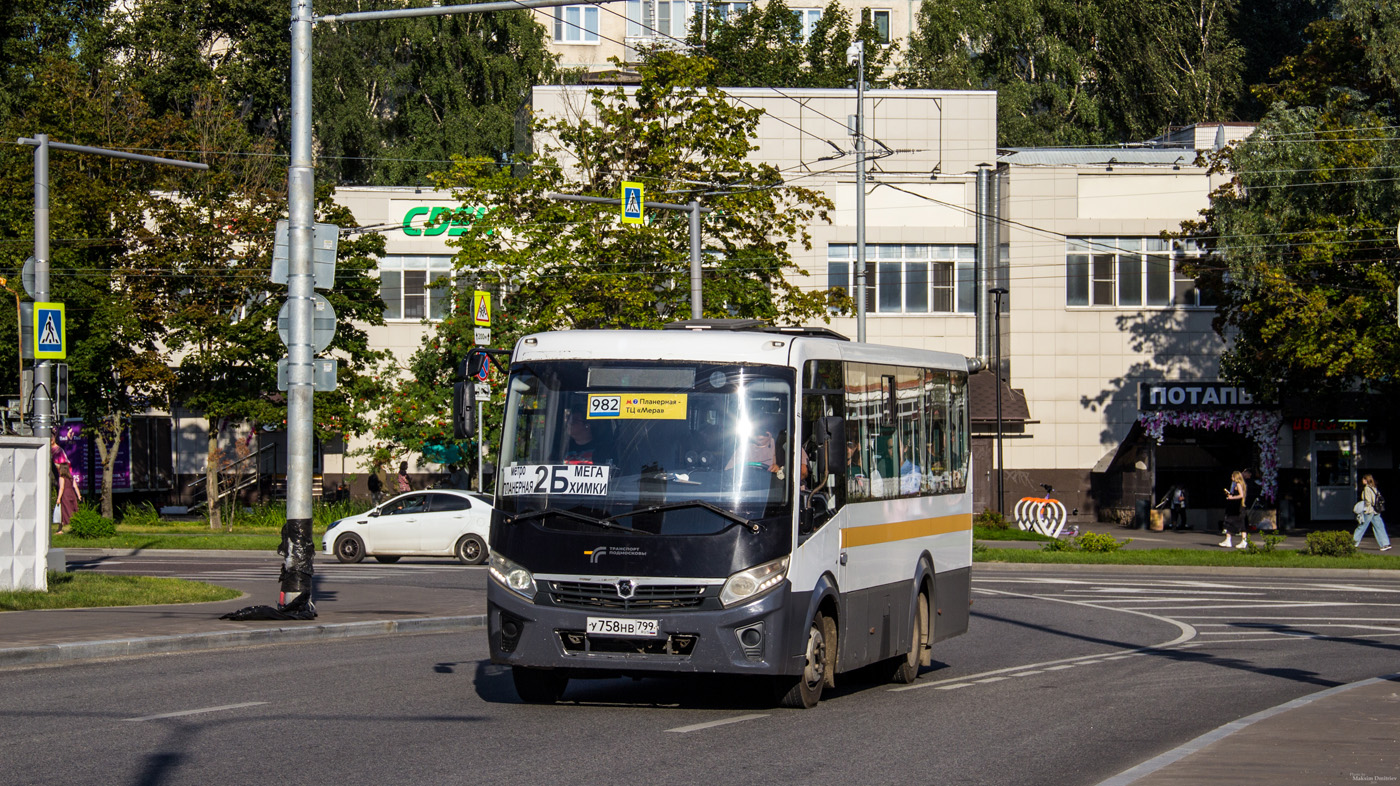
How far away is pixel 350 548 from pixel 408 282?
78.3ft

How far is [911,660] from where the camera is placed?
1407 centimetres

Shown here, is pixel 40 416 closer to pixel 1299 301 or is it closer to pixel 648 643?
pixel 648 643

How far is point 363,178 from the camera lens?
6812 centimetres

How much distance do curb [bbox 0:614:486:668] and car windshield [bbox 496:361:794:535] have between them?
16.5ft

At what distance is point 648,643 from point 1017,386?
135 ft

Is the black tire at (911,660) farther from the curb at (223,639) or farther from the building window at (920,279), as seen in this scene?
the building window at (920,279)

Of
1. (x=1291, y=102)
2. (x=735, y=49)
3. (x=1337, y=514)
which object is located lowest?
(x=1337, y=514)

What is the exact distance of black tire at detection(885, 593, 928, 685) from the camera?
1405 cm

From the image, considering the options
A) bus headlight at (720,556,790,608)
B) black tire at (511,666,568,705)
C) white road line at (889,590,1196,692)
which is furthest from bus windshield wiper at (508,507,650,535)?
white road line at (889,590,1196,692)

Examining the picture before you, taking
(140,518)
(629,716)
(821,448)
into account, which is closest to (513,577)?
(629,716)

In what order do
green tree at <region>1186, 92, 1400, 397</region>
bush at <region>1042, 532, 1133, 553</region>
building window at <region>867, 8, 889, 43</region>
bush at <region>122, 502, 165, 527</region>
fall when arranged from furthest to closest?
1. building window at <region>867, 8, 889, 43</region>
2. bush at <region>122, 502, 165, 527</region>
3. green tree at <region>1186, 92, 1400, 397</region>
4. bush at <region>1042, 532, 1133, 553</region>

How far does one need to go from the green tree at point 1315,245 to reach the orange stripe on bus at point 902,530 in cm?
2483

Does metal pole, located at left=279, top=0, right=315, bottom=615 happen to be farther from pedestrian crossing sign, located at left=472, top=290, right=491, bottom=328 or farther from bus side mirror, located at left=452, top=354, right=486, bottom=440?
pedestrian crossing sign, located at left=472, top=290, right=491, bottom=328

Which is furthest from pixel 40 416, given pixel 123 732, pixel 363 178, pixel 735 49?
pixel 735 49
